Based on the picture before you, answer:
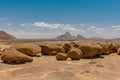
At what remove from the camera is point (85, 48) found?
89.7ft

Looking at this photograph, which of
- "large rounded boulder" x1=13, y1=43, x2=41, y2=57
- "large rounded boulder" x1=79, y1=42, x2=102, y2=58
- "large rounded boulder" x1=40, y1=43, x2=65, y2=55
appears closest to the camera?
"large rounded boulder" x1=13, y1=43, x2=41, y2=57

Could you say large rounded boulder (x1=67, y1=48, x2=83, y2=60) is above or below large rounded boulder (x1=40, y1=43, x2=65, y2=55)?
below

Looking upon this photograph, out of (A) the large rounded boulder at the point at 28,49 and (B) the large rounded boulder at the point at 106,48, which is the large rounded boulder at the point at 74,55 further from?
(B) the large rounded boulder at the point at 106,48

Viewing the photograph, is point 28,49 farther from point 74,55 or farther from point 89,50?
point 89,50

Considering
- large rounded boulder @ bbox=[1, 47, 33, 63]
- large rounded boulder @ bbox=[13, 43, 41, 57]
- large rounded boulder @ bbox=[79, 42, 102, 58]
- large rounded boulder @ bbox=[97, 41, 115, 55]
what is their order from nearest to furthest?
large rounded boulder @ bbox=[1, 47, 33, 63], large rounded boulder @ bbox=[13, 43, 41, 57], large rounded boulder @ bbox=[79, 42, 102, 58], large rounded boulder @ bbox=[97, 41, 115, 55]

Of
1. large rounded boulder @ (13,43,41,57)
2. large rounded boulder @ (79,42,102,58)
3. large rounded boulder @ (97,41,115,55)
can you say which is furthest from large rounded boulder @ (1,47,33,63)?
large rounded boulder @ (97,41,115,55)

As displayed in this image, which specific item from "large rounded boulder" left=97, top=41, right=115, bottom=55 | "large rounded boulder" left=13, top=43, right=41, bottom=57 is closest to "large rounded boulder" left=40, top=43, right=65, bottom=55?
"large rounded boulder" left=13, top=43, right=41, bottom=57

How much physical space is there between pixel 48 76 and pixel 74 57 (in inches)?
371

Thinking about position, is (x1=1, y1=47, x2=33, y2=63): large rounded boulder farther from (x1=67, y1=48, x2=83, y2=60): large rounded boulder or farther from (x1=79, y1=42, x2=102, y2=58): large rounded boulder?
(x1=79, y1=42, x2=102, y2=58): large rounded boulder

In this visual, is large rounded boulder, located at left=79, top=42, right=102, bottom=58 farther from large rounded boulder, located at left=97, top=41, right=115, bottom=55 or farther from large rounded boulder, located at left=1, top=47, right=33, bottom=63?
large rounded boulder, located at left=1, top=47, right=33, bottom=63

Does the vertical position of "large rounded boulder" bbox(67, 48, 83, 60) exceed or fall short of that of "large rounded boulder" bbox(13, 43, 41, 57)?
it falls short

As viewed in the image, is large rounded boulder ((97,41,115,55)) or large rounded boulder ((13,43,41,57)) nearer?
large rounded boulder ((13,43,41,57))

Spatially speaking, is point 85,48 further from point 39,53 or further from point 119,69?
point 119,69

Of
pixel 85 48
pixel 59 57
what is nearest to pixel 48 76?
pixel 59 57
